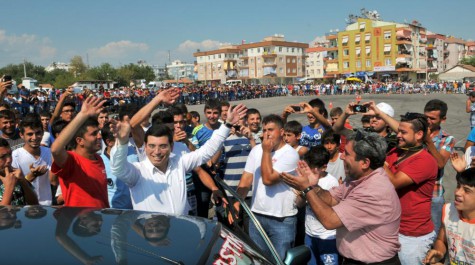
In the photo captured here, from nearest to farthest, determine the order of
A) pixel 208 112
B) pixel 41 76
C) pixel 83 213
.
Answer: pixel 83 213, pixel 208 112, pixel 41 76

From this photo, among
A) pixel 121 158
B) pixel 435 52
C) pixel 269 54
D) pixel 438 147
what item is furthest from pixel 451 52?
pixel 121 158

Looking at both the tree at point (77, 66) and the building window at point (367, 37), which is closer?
the building window at point (367, 37)

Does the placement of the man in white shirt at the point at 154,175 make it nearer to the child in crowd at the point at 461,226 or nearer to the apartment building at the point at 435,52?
the child in crowd at the point at 461,226

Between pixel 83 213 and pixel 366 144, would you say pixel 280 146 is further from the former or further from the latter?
pixel 83 213

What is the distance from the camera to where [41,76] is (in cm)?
9506

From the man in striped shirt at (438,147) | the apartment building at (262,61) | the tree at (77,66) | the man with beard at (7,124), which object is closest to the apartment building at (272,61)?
the apartment building at (262,61)

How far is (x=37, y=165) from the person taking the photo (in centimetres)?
443

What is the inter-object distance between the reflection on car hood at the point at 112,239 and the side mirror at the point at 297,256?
17cm

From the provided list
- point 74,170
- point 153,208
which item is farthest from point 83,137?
point 153,208

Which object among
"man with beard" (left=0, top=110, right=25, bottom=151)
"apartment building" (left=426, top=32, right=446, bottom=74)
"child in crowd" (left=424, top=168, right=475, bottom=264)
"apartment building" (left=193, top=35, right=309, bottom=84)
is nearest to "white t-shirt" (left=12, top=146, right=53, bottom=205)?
"man with beard" (left=0, top=110, right=25, bottom=151)

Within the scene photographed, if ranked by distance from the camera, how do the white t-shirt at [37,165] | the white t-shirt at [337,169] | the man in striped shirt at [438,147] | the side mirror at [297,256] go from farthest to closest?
the white t-shirt at [337,169] → the white t-shirt at [37,165] → the man in striped shirt at [438,147] → the side mirror at [297,256]

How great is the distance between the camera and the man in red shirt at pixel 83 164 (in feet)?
9.71

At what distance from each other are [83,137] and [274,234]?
81.0 inches

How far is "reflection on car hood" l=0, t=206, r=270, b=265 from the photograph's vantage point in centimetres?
168
